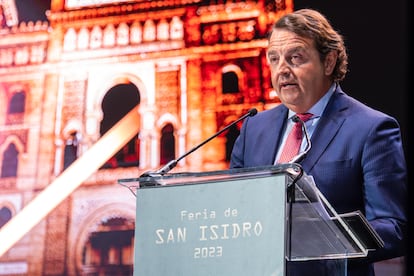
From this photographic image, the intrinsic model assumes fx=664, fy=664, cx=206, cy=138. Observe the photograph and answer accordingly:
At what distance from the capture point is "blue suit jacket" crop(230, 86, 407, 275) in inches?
75.7

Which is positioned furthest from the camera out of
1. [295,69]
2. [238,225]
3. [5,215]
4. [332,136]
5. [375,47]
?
[5,215]

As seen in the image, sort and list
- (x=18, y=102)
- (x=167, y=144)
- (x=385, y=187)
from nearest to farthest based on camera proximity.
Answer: (x=385, y=187), (x=167, y=144), (x=18, y=102)

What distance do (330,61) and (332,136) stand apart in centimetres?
32

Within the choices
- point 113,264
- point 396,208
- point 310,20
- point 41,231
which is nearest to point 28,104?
point 41,231

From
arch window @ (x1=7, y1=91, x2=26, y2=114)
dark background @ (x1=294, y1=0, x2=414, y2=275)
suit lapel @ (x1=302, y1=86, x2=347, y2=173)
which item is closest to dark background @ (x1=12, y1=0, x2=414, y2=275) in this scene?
dark background @ (x1=294, y1=0, x2=414, y2=275)

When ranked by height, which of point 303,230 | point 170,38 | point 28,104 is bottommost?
point 303,230

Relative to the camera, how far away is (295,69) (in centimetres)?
218

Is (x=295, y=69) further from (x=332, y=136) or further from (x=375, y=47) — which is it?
(x=375, y=47)

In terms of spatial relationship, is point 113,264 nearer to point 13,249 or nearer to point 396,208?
point 13,249

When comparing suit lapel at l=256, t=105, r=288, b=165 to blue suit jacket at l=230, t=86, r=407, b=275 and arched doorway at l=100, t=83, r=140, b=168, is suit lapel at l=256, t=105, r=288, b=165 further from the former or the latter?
arched doorway at l=100, t=83, r=140, b=168

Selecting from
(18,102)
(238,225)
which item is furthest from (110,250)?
(238,225)

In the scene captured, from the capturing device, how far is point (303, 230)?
66.2 inches

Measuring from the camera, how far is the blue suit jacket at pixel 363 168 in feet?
6.31

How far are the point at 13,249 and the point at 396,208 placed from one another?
362 centimetres
